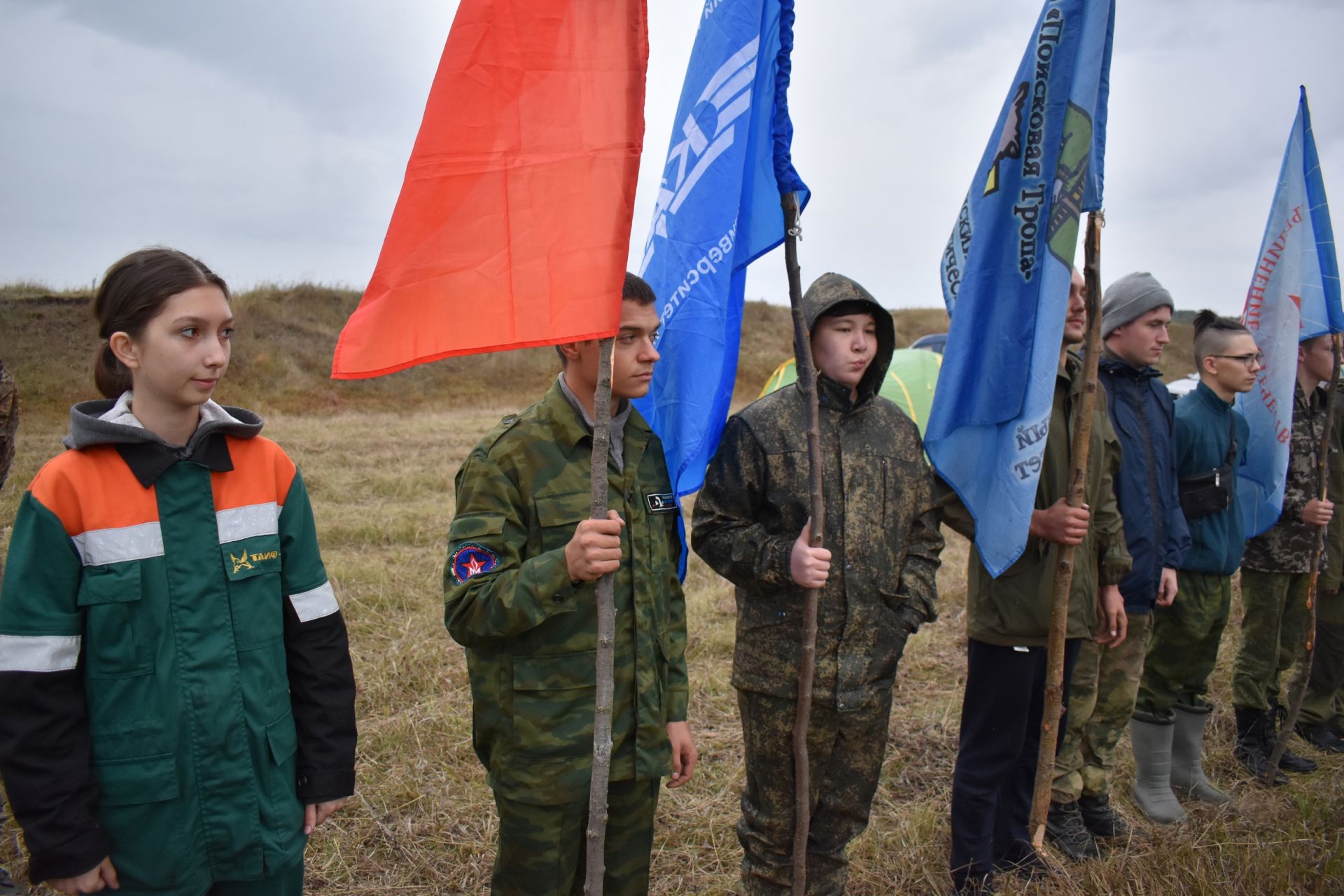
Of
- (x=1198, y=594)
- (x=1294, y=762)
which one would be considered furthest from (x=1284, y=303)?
(x=1294, y=762)

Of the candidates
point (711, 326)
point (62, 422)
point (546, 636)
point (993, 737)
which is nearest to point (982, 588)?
point (993, 737)

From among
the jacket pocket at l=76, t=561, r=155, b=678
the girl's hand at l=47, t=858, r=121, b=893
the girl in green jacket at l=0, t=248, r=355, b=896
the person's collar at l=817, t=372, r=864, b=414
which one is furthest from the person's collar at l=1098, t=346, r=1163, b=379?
the girl's hand at l=47, t=858, r=121, b=893

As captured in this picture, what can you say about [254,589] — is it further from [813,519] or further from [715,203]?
[715,203]

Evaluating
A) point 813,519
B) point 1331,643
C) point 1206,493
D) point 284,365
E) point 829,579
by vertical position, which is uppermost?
point 284,365

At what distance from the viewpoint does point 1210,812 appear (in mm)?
3469

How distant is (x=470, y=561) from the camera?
6.88 feet

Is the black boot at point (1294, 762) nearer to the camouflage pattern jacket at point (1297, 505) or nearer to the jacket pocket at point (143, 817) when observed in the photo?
the camouflage pattern jacket at point (1297, 505)

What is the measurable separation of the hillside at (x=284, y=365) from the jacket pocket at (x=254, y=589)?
1853 cm

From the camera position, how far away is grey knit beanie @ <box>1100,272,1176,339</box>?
363 centimetres

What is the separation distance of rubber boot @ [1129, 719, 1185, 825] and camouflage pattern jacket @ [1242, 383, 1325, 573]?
1.17 meters

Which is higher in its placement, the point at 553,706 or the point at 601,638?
the point at 601,638

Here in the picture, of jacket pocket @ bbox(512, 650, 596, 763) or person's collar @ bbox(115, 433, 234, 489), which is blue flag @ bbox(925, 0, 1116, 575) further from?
person's collar @ bbox(115, 433, 234, 489)

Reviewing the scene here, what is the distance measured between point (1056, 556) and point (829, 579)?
93cm

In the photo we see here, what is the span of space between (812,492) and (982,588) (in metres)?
1.09
